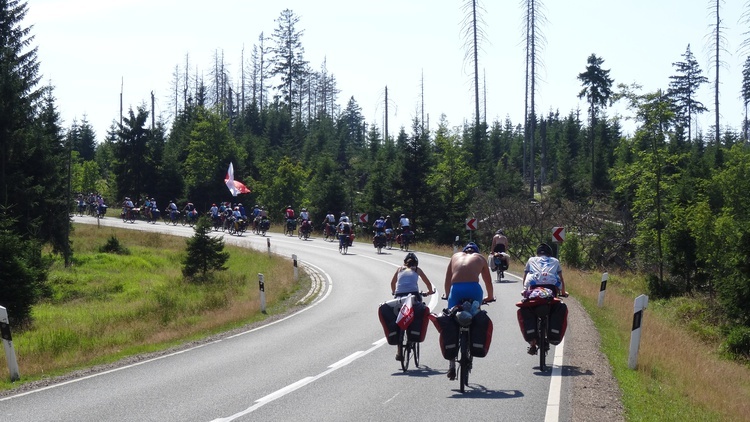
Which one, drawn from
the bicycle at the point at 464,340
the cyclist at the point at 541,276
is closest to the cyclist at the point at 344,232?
the cyclist at the point at 541,276

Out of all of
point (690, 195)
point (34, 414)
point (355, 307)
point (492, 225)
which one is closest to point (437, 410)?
point (34, 414)

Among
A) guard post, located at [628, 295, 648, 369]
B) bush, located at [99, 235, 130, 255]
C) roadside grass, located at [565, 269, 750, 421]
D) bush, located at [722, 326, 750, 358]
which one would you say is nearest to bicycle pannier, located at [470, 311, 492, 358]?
roadside grass, located at [565, 269, 750, 421]

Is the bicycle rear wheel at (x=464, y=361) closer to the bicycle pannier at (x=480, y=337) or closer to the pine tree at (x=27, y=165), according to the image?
the bicycle pannier at (x=480, y=337)

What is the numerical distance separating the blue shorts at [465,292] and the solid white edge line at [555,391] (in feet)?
4.94

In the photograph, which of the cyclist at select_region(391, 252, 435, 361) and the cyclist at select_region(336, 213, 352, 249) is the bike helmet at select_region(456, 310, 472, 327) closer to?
the cyclist at select_region(391, 252, 435, 361)

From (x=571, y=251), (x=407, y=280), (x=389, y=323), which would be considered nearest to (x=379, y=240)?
(x=571, y=251)

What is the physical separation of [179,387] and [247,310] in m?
10.7

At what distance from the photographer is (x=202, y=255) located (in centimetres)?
3194

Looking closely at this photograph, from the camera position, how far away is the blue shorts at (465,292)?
10.0 meters

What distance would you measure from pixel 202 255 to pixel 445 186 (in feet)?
85.1

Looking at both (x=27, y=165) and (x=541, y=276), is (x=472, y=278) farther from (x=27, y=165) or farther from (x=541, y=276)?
(x=27, y=165)

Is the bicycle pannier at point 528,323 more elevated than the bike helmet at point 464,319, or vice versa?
the bike helmet at point 464,319

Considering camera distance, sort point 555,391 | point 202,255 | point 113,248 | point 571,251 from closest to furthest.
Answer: point 555,391, point 202,255, point 113,248, point 571,251

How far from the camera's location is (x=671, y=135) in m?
39.3
